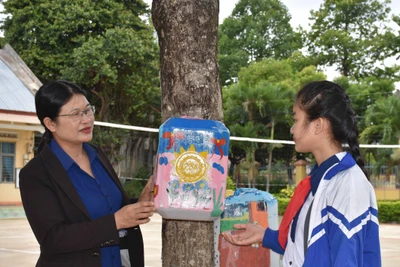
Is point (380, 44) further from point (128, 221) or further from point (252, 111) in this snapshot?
point (128, 221)

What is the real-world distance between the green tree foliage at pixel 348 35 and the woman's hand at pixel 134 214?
29120mm

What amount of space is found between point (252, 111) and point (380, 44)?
8.63m

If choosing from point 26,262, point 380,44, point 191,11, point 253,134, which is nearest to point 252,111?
point 253,134

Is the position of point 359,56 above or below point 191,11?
above

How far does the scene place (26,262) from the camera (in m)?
8.52

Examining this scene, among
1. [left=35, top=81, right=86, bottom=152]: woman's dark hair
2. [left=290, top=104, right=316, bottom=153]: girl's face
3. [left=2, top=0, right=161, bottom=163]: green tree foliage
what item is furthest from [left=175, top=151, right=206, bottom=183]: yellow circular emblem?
[left=2, top=0, right=161, bottom=163]: green tree foliage

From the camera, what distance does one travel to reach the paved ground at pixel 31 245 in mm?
8789

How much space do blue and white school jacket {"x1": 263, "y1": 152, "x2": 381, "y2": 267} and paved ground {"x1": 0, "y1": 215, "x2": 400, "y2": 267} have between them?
660 centimetres

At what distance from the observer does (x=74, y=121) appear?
2566mm

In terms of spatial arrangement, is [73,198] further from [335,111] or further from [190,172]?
[335,111]

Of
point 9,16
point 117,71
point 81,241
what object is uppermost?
point 9,16

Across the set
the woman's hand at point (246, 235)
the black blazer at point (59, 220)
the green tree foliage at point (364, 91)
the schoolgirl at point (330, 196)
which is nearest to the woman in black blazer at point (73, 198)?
the black blazer at point (59, 220)

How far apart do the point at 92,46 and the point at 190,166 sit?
18.6 meters

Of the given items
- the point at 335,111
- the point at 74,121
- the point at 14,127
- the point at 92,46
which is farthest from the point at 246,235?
the point at 92,46
